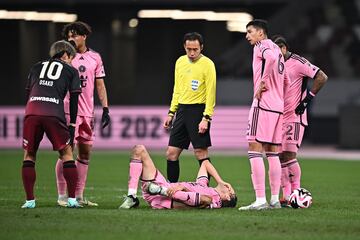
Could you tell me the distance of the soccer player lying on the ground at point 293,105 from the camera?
13.7m

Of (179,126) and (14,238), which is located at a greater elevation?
(179,126)

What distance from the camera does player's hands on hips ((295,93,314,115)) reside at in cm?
1366

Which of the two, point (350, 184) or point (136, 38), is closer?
point (350, 184)

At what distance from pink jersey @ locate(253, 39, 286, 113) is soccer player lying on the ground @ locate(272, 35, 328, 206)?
820 millimetres

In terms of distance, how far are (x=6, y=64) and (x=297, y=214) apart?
23.5m

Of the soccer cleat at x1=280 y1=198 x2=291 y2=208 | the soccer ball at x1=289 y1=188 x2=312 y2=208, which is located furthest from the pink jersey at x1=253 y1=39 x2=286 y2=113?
the soccer cleat at x1=280 y1=198 x2=291 y2=208

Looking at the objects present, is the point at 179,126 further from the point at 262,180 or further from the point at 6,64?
the point at 6,64

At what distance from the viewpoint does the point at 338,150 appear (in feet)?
92.9

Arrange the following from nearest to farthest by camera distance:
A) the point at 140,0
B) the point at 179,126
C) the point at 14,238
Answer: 1. the point at 14,238
2. the point at 179,126
3. the point at 140,0

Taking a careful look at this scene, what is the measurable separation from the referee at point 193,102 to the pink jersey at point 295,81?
3.53 ft

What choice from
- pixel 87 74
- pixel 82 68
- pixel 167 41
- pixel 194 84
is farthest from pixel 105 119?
pixel 167 41

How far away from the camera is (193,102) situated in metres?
13.5

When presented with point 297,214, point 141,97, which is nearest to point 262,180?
point 297,214

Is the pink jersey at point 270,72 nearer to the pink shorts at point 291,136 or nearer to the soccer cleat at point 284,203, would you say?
the pink shorts at point 291,136
